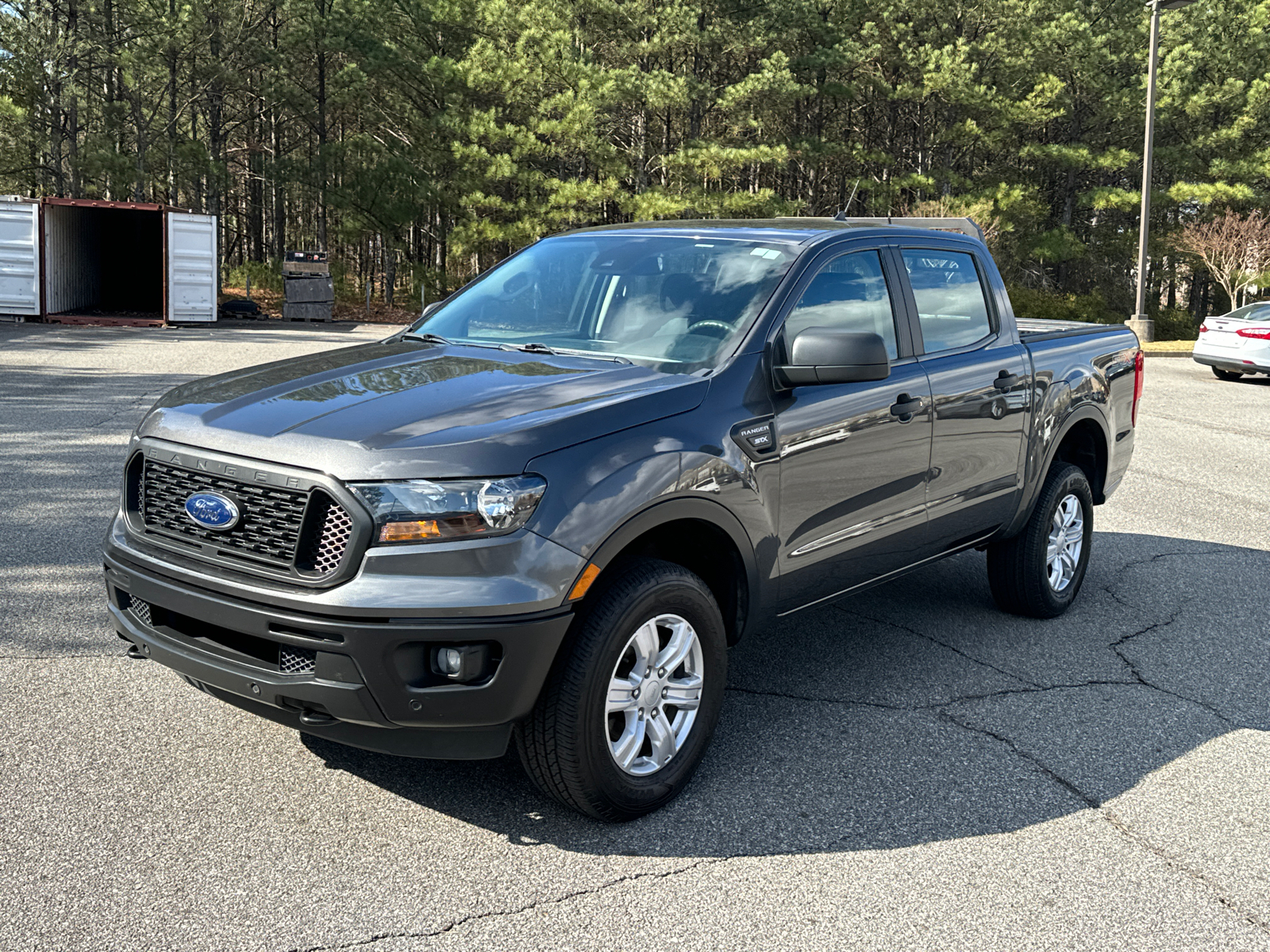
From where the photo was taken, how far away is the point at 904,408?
4.68 m

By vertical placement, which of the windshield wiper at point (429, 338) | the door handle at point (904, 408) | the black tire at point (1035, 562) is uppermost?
the windshield wiper at point (429, 338)

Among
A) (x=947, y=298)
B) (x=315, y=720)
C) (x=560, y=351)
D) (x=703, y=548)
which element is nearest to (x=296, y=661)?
(x=315, y=720)

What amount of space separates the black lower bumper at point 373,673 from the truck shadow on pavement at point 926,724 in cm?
53

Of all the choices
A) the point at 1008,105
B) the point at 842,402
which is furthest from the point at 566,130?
the point at 842,402

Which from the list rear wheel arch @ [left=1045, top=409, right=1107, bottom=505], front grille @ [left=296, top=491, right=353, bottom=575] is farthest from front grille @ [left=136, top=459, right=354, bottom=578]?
rear wheel arch @ [left=1045, top=409, right=1107, bottom=505]

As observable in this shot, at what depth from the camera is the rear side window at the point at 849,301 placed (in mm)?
4406

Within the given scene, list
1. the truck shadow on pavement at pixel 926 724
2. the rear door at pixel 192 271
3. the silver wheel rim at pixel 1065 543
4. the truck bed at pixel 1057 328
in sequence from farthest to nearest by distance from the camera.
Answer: the rear door at pixel 192 271
the truck bed at pixel 1057 328
the silver wheel rim at pixel 1065 543
the truck shadow on pavement at pixel 926 724

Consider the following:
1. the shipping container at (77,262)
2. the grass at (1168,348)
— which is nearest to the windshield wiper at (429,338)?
the shipping container at (77,262)

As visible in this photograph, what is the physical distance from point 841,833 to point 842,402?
156 centimetres

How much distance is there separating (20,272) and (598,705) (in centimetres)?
2599

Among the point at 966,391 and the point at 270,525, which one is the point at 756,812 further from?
the point at 966,391

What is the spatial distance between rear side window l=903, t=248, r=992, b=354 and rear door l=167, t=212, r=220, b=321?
23.0m

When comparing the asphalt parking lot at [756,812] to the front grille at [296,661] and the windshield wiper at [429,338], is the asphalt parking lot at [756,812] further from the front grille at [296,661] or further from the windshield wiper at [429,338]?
the windshield wiper at [429,338]

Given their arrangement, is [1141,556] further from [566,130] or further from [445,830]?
[566,130]
